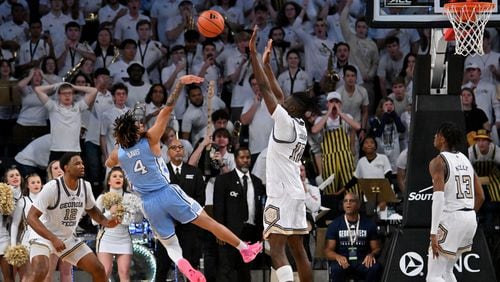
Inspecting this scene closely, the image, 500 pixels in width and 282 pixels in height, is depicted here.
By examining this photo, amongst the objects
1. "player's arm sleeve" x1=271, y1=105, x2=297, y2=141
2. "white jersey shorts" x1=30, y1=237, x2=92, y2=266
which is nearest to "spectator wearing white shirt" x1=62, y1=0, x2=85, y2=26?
"white jersey shorts" x1=30, y1=237, x2=92, y2=266

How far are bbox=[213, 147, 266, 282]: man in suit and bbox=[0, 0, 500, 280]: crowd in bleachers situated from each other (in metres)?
0.74

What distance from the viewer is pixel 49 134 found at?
1931 cm

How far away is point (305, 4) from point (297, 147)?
8970mm

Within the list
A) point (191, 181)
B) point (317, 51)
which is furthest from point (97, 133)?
point (317, 51)

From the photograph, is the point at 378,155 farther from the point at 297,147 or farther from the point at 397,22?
the point at 297,147

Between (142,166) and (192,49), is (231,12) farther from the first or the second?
(142,166)

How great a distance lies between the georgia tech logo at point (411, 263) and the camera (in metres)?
15.3

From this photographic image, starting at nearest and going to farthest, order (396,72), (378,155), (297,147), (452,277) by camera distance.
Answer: (297,147) → (452,277) → (378,155) → (396,72)

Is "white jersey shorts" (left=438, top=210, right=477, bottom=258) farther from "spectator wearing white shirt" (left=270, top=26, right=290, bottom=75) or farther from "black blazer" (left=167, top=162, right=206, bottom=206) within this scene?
"spectator wearing white shirt" (left=270, top=26, right=290, bottom=75)

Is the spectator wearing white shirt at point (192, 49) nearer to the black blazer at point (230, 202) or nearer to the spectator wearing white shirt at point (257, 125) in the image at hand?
the spectator wearing white shirt at point (257, 125)

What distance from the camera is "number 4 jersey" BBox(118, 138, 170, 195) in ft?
43.2

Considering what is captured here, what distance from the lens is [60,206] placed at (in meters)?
14.0

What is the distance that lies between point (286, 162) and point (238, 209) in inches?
164

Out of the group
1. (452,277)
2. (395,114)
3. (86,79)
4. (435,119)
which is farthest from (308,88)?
(452,277)
